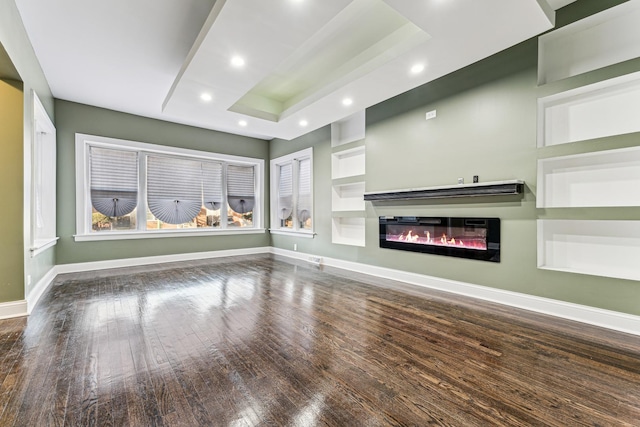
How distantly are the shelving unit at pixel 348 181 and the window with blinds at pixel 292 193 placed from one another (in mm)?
747

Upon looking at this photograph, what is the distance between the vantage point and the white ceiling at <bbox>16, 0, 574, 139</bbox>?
2377mm

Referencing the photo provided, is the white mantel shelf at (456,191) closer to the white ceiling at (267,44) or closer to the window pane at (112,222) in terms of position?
the white ceiling at (267,44)

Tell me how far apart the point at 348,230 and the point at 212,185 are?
12.0 ft

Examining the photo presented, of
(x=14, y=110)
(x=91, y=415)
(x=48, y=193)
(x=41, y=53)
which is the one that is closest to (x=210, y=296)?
(x=91, y=415)

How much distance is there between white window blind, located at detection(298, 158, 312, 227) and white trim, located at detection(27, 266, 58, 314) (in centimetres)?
458

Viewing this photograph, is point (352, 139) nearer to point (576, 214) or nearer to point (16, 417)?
point (576, 214)

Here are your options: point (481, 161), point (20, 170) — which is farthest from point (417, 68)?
point (20, 170)

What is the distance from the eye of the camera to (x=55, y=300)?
3.50 metres

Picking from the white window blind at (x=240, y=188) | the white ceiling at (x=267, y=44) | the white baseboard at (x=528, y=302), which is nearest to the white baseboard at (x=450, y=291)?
the white baseboard at (x=528, y=302)

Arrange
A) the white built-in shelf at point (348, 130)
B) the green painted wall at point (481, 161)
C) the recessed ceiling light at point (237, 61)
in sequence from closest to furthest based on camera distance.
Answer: the green painted wall at point (481, 161), the recessed ceiling light at point (237, 61), the white built-in shelf at point (348, 130)

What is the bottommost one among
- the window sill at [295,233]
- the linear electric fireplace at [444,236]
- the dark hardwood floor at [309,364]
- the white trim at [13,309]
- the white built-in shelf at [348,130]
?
the dark hardwood floor at [309,364]

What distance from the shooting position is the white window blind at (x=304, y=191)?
648 cm

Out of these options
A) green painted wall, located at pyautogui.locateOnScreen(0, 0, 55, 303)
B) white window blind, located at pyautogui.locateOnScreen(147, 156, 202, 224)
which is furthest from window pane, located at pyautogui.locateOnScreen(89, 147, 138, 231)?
green painted wall, located at pyautogui.locateOnScreen(0, 0, 55, 303)

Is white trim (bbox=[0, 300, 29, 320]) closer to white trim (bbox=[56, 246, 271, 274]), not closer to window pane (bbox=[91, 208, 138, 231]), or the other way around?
white trim (bbox=[56, 246, 271, 274])
